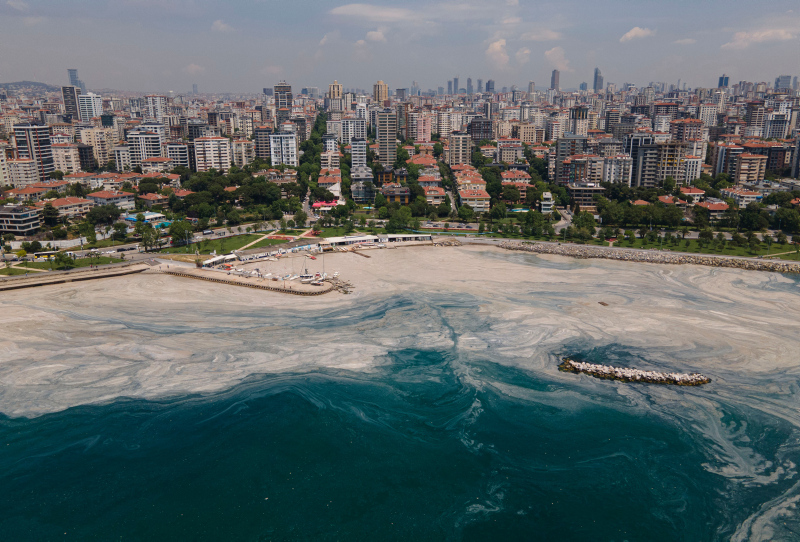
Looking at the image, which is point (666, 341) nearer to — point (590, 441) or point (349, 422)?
point (590, 441)

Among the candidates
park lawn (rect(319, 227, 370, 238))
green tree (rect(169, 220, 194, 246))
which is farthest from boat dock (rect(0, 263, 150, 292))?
park lawn (rect(319, 227, 370, 238))

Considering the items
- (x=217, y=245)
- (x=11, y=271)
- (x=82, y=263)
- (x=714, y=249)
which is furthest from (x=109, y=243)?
(x=714, y=249)

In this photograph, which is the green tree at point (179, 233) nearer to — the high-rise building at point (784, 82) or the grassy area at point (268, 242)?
the grassy area at point (268, 242)

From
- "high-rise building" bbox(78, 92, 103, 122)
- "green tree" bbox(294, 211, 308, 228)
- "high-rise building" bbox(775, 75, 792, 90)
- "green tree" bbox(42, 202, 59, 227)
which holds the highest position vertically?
"high-rise building" bbox(775, 75, 792, 90)

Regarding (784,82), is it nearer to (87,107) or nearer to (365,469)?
(87,107)

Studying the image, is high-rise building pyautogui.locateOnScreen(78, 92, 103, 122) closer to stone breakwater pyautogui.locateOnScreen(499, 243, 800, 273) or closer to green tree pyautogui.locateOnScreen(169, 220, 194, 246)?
green tree pyautogui.locateOnScreen(169, 220, 194, 246)

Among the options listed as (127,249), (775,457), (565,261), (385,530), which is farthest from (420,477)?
(127,249)
